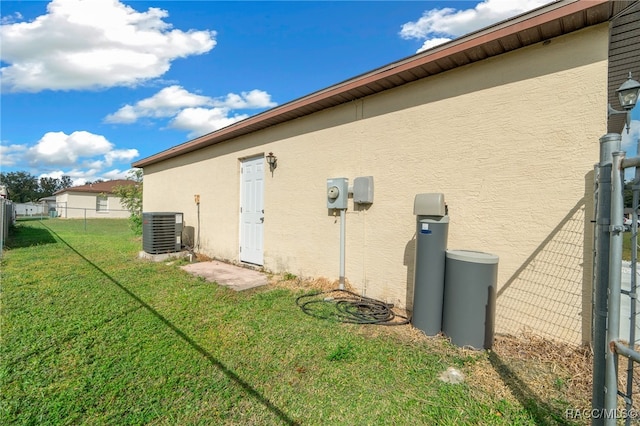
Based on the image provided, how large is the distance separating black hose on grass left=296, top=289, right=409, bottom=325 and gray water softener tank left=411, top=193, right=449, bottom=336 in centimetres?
40

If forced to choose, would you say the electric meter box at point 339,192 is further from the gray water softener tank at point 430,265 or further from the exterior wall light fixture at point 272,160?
the exterior wall light fixture at point 272,160

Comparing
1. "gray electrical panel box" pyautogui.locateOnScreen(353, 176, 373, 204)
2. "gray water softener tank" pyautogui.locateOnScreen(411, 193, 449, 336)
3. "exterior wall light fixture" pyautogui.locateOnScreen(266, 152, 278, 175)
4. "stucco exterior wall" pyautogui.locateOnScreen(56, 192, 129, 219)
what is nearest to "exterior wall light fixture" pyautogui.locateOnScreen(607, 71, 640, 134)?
"gray water softener tank" pyautogui.locateOnScreen(411, 193, 449, 336)

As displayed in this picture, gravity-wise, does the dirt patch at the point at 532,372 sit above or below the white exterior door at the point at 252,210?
below

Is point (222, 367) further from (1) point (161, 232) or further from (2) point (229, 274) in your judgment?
(1) point (161, 232)

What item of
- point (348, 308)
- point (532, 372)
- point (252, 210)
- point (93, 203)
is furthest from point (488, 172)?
point (93, 203)

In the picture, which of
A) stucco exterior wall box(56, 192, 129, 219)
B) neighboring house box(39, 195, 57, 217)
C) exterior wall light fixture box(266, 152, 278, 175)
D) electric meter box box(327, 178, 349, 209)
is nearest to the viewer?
electric meter box box(327, 178, 349, 209)

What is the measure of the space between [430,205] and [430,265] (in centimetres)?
65

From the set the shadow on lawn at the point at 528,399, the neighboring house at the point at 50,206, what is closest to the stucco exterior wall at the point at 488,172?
the shadow on lawn at the point at 528,399

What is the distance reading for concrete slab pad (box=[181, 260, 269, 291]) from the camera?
515 centimetres

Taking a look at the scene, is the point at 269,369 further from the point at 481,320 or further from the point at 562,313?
the point at 562,313

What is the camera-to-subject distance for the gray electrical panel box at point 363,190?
4.23m

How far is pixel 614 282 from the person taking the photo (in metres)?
1.22

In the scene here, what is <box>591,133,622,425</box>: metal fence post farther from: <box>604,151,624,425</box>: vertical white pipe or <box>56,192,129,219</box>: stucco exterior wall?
<box>56,192,129,219</box>: stucco exterior wall

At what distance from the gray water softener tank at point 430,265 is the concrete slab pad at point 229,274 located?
2912 mm
